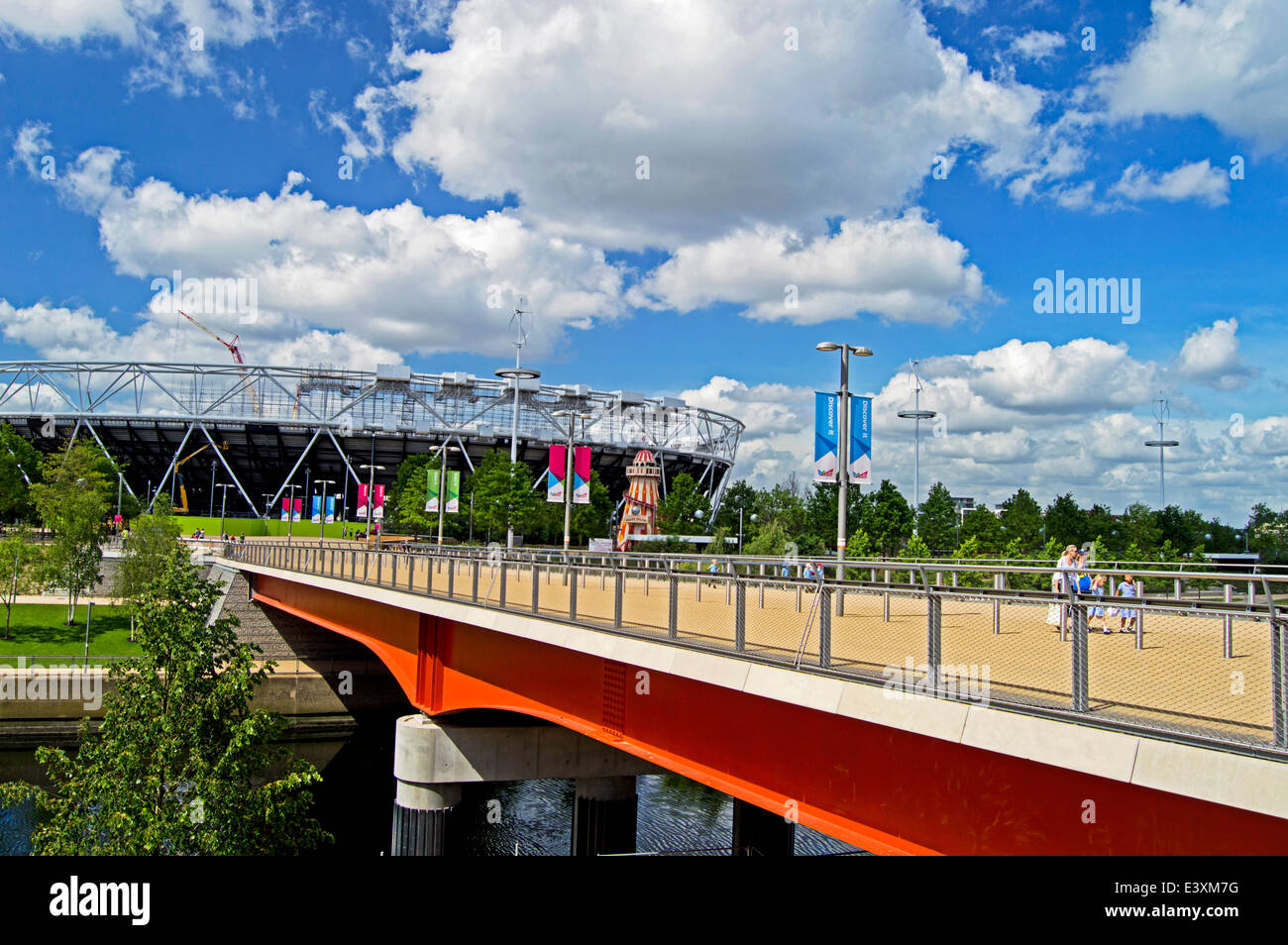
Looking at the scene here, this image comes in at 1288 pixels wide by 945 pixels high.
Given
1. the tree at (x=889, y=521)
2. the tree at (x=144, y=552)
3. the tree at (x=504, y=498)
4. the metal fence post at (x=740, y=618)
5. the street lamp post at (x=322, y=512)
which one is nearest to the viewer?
the metal fence post at (x=740, y=618)

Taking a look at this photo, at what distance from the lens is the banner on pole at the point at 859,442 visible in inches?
1005

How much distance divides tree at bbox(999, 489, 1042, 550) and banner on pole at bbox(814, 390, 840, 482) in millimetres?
47033

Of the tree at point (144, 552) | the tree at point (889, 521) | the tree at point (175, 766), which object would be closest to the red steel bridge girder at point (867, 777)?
the tree at point (175, 766)

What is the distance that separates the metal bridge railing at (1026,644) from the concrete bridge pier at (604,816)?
355 inches

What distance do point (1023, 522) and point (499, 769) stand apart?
55.3m

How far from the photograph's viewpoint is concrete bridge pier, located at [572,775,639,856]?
23.3 meters

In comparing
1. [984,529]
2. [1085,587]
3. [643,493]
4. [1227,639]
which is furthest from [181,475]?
[1227,639]

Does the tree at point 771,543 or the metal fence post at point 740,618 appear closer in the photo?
the metal fence post at point 740,618

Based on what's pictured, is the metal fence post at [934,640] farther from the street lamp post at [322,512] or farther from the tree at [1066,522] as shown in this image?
the tree at [1066,522]

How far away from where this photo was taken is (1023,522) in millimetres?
68562

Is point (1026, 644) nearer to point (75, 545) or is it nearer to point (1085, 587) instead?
point (1085, 587)
